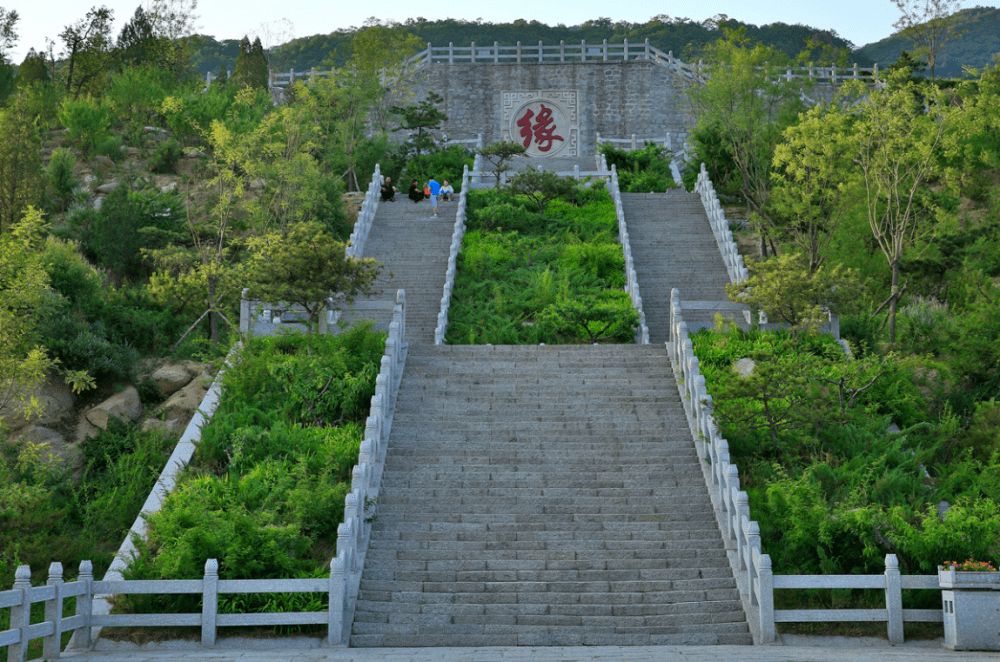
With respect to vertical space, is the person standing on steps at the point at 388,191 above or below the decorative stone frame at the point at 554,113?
below

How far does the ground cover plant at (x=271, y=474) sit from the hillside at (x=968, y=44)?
5805 cm

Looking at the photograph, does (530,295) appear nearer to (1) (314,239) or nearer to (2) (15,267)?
(1) (314,239)

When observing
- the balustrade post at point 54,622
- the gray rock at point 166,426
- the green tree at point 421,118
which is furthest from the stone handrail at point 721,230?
the balustrade post at point 54,622

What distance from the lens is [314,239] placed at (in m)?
18.8

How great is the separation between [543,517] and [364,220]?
52.7ft

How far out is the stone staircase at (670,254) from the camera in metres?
23.3

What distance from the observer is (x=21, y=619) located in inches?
402

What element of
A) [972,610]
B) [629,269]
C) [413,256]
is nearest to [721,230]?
[629,269]

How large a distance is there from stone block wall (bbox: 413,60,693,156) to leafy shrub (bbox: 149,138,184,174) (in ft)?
44.0

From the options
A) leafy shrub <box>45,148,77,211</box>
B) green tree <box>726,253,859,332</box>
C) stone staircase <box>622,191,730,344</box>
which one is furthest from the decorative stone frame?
green tree <box>726,253,859,332</box>

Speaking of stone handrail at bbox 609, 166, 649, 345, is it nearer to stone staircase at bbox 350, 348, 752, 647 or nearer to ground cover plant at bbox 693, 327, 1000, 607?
ground cover plant at bbox 693, 327, 1000, 607

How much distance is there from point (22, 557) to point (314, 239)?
7.79 metres

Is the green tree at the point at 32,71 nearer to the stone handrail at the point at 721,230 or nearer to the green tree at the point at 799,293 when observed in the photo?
the stone handrail at the point at 721,230

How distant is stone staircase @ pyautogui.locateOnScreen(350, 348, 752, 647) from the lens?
11.7m
